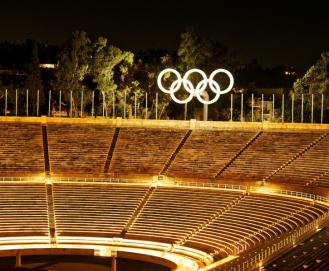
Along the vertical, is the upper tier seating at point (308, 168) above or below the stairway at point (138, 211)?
above

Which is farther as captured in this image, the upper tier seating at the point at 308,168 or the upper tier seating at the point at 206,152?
the upper tier seating at the point at 206,152

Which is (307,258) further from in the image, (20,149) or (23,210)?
(20,149)

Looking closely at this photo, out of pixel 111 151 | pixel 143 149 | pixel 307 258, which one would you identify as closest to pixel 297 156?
pixel 143 149

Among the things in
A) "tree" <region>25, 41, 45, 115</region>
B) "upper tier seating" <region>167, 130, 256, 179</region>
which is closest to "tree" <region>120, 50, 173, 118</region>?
"tree" <region>25, 41, 45, 115</region>

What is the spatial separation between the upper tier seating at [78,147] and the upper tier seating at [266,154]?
8.44 m

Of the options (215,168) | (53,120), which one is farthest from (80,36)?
(215,168)

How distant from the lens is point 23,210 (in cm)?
3838

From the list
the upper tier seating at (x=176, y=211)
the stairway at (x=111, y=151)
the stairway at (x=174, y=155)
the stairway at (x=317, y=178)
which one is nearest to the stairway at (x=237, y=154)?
the upper tier seating at (x=176, y=211)

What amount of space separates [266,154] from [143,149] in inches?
319

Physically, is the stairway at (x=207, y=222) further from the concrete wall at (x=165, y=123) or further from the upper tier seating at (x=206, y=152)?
the concrete wall at (x=165, y=123)

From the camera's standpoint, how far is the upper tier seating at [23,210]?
1451 inches

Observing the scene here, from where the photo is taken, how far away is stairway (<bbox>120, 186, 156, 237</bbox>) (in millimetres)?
37219

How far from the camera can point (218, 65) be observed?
219 ft

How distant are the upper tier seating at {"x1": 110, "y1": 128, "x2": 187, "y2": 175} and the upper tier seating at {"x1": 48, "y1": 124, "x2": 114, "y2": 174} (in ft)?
3.08
